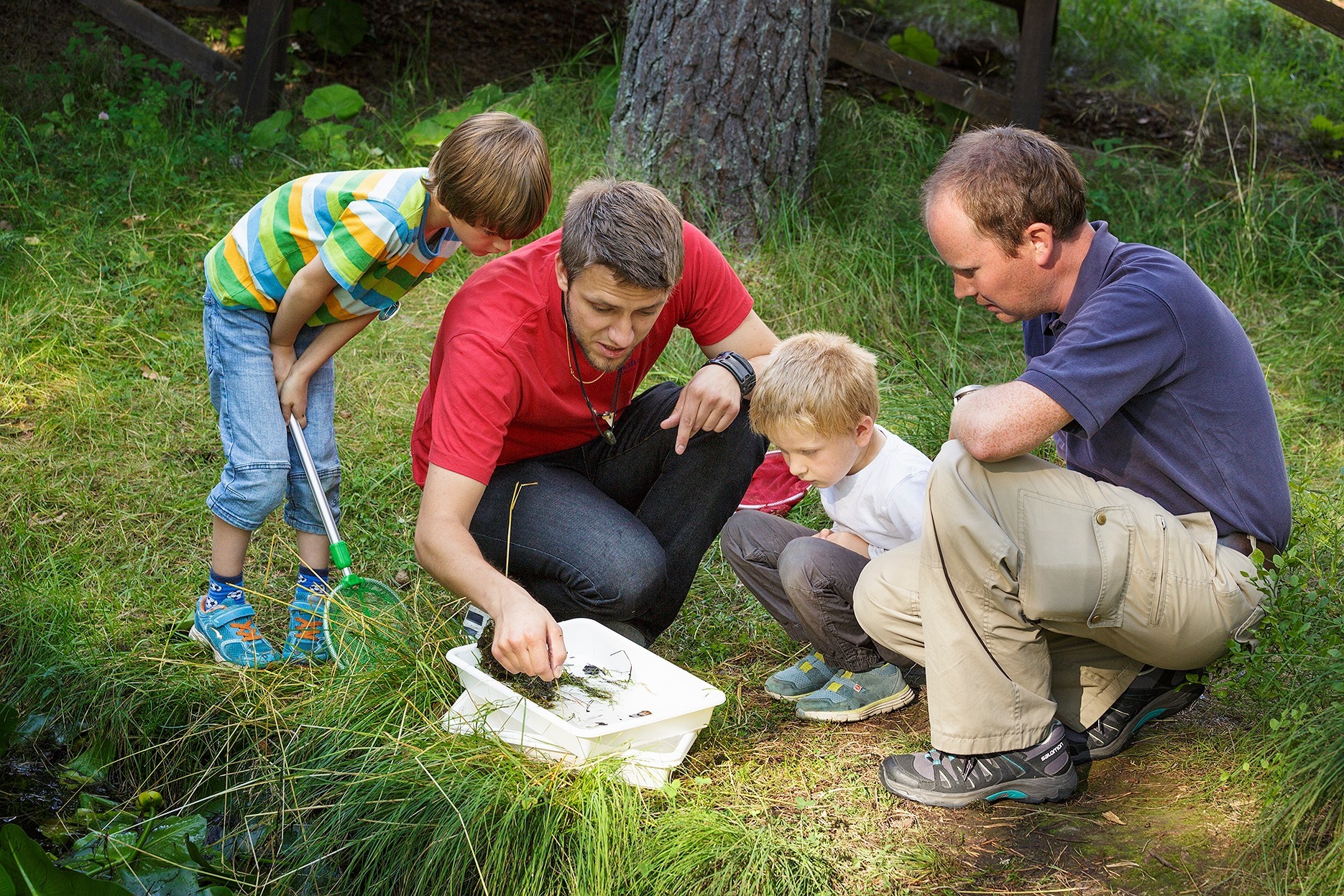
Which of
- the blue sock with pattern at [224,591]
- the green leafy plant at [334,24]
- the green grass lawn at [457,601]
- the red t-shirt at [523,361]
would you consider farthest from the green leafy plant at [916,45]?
the blue sock with pattern at [224,591]

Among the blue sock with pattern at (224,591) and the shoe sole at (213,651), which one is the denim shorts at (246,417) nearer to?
the blue sock with pattern at (224,591)

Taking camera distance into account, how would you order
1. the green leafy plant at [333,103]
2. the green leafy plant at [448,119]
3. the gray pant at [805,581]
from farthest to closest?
1. the green leafy plant at [333,103]
2. the green leafy plant at [448,119]
3. the gray pant at [805,581]

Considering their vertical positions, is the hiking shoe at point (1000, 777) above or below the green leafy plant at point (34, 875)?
above

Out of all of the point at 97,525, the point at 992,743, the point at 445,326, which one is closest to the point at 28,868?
the point at 445,326

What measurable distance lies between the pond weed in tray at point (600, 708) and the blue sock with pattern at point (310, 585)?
0.56 metres

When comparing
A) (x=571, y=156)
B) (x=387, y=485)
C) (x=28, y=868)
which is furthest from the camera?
(x=571, y=156)

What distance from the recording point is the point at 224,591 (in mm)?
2719

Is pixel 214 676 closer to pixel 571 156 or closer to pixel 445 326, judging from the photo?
pixel 445 326

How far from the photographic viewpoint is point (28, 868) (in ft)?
6.24

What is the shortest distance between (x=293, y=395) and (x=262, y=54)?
3097 millimetres

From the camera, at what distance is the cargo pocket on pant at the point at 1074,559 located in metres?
2.04

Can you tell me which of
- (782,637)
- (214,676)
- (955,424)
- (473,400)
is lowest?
(214,676)

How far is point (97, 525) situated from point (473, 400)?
1583mm

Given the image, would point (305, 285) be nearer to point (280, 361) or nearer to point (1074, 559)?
point (280, 361)
